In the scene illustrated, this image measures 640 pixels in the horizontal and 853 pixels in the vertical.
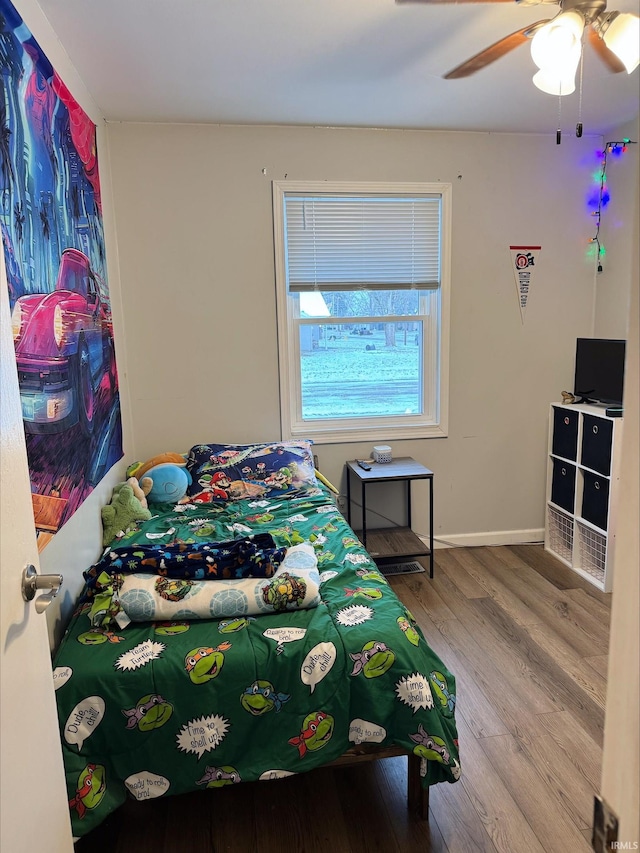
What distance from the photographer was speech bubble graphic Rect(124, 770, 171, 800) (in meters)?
1.56

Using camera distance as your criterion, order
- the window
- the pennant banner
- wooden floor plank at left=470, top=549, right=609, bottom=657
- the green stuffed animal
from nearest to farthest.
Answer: the green stuffed animal → wooden floor plank at left=470, top=549, right=609, bottom=657 → the window → the pennant banner

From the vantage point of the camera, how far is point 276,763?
161 centimetres

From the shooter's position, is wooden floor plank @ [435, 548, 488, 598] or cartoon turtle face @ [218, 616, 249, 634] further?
wooden floor plank @ [435, 548, 488, 598]

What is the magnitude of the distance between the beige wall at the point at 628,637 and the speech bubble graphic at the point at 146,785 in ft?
4.36

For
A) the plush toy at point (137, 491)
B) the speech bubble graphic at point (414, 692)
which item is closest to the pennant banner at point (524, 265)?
the plush toy at point (137, 491)

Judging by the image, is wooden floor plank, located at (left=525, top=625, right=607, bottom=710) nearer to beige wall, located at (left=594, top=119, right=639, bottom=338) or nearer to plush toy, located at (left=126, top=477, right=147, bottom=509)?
beige wall, located at (left=594, top=119, right=639, bottom=338)

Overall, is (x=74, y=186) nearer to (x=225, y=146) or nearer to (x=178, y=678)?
(x=225, y=146)

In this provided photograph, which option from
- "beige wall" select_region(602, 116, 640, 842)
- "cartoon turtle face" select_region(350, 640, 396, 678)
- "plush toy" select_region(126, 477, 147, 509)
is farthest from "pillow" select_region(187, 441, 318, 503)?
"beige wall" select_region(602, 116, 640, 842)

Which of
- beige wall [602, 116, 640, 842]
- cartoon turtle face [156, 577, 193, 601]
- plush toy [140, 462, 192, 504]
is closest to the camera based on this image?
beige wall [602, 116, 640, 842]

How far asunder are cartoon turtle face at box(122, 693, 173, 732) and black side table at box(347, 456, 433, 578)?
178cm

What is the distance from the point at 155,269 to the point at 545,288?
7.97 ft

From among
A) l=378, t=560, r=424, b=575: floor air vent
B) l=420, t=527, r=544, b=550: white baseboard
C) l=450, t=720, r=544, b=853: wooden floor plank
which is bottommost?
l=450, t=720, r=544, b=853: wooden floor plank

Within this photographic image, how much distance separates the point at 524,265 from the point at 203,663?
306cm

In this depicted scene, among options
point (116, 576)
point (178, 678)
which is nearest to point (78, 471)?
point (116, 576)
